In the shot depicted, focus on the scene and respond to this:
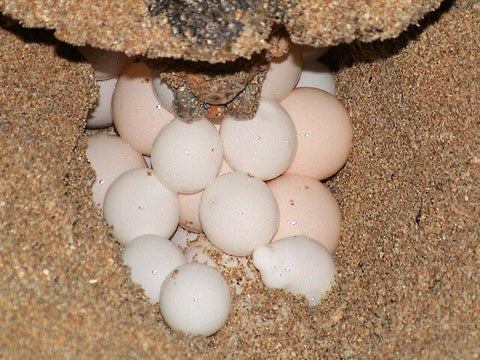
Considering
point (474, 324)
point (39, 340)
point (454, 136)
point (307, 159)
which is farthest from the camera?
point (307, 159)

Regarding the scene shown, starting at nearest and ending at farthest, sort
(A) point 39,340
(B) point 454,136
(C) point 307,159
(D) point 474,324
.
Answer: (A) point 39,340
(D) point 474,324
(B) point 454,136
(C) point 307,159

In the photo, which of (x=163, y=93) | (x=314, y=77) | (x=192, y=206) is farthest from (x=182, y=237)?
(x=314, y=77)

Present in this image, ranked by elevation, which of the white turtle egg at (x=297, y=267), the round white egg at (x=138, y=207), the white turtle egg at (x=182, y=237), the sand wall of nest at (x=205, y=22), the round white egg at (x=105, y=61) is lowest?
the white turtle egg at (x=182, y=237)

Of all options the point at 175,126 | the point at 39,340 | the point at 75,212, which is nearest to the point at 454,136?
the point at 175,126

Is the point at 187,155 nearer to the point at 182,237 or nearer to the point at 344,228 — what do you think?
the point at 182,237

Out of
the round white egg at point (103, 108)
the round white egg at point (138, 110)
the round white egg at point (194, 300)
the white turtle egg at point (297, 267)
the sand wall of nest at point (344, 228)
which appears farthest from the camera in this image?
the round white egg at point (103, 108)

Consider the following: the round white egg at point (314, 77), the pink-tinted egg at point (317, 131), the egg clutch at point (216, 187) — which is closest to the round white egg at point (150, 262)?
the egg clutch at point (216, 187)

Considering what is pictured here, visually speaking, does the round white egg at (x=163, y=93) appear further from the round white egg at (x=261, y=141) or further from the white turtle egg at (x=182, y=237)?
the white turtle egg at (x=182, y=237)

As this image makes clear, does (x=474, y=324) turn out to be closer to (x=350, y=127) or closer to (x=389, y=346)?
(x=389, y=346)
